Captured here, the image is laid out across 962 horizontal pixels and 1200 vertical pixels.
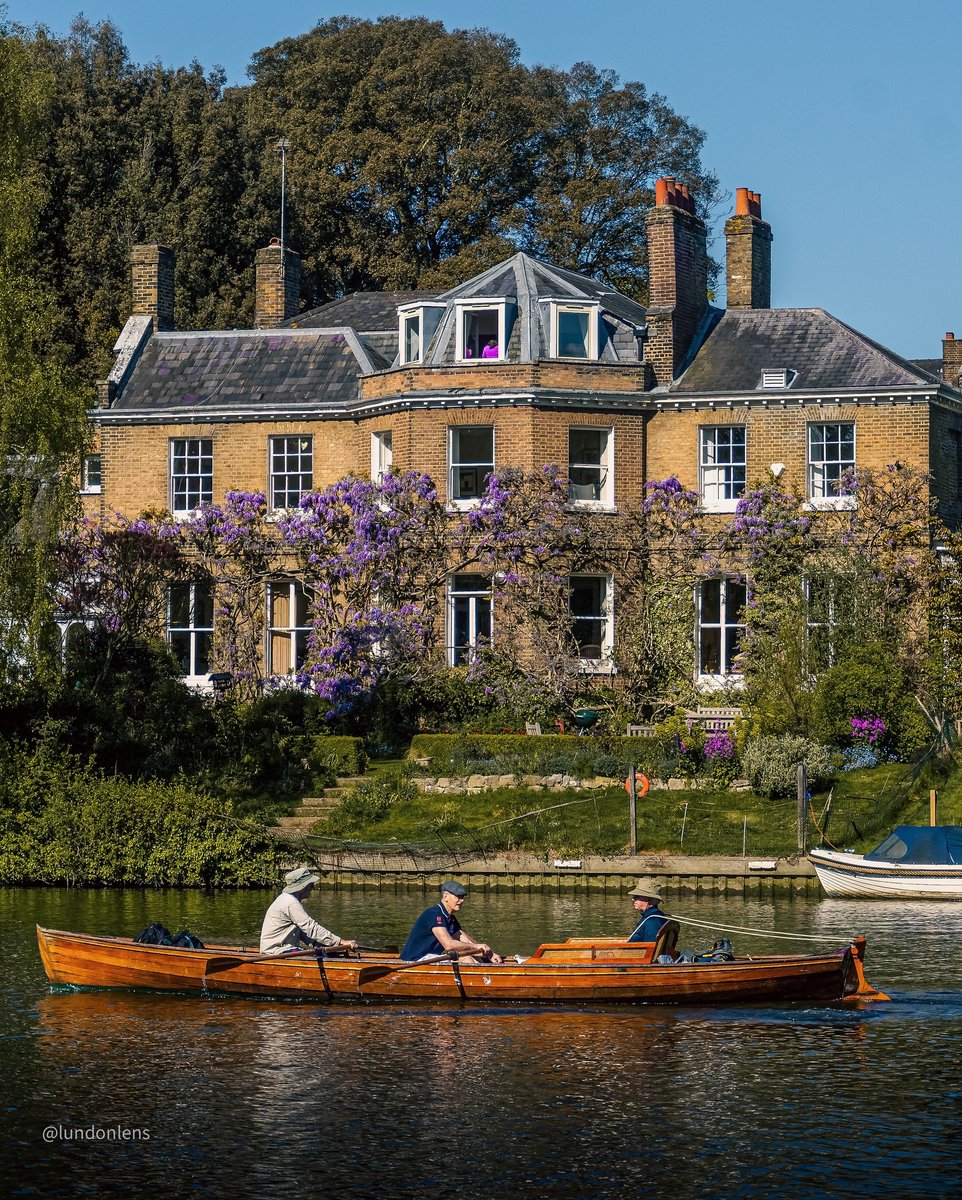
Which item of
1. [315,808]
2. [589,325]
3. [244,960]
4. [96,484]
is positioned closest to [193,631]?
[96,484]

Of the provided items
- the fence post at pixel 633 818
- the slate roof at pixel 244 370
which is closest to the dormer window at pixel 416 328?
the slate roof at pixel 244 370

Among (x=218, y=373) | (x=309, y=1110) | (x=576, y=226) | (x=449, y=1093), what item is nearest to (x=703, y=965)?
(x=449, y=1093)

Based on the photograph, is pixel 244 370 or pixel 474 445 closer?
pixel 474 445

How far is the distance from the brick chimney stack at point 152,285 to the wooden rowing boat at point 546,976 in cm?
2851

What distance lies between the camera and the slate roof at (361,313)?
1889 inches

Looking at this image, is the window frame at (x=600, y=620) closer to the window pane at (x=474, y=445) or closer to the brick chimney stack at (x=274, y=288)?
the window pane at (x=474, y=445)

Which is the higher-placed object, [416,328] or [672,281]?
[672,281]

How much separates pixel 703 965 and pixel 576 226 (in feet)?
152

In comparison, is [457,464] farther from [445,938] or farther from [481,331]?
[445,938]

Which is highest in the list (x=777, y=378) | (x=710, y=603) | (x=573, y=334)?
(x=573, y=334)

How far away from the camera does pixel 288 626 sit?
43562 mm

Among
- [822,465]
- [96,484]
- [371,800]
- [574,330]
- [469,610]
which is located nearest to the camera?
[371,800]

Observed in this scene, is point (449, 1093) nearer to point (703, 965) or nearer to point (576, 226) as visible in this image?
point (703, 965)

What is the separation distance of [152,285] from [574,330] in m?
12.5
